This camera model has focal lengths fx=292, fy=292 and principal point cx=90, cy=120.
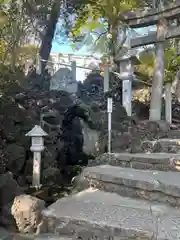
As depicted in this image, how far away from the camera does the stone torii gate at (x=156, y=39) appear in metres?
7.97

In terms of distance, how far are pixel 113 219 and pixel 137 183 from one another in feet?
1.92

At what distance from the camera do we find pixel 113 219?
2.85 metres

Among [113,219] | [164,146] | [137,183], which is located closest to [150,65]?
[164,146]

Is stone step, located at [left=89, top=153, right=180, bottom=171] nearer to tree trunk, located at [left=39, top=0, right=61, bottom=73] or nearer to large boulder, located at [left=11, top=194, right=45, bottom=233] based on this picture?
large boulder, located at [left=11, top=194, right=45, bottom=233]

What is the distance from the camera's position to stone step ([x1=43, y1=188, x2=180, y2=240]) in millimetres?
2643

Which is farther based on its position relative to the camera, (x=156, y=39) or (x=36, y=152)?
(x=156, y=39)

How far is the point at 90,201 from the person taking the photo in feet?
10.8

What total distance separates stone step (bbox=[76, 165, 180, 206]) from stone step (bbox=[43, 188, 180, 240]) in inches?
3.8

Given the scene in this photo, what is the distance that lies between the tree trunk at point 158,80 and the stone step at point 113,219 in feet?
16.3

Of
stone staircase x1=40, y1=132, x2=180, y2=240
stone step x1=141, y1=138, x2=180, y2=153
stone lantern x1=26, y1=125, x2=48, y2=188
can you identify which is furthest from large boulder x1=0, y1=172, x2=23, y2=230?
stone step x1=141, y1=138, x2=180, y2=153

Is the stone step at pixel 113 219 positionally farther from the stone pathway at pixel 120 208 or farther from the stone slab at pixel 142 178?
the stone slab at pixel 142 178

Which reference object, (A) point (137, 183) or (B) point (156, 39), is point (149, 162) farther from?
(B) point (156, 39)

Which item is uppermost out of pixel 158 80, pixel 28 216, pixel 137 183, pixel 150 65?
pixel 150 65

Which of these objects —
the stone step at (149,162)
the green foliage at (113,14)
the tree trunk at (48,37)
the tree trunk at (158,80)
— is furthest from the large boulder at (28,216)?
the tree trunk at (48,37)
